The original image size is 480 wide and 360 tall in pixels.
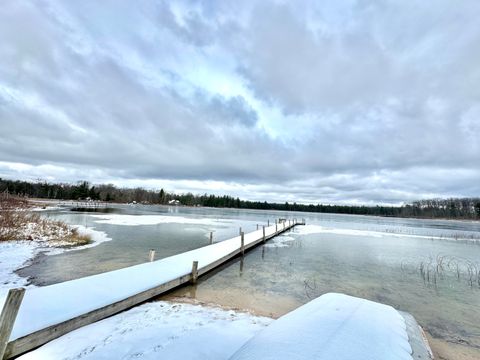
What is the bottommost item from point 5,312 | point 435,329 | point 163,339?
point 435,329

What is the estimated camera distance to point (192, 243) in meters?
16.8

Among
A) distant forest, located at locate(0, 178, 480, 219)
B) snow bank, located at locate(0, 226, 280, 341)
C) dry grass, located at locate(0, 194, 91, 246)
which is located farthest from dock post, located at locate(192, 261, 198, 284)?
distant forest, located at locate(0, 178, 480, 219)

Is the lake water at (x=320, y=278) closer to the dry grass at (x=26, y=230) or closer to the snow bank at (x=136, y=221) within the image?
the dry grass at (x=26, y=230)

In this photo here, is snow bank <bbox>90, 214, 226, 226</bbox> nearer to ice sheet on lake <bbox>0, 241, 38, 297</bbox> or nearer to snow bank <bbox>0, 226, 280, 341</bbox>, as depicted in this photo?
ice sheet on lake <bbox>0, 241, 38, 297</bbox>

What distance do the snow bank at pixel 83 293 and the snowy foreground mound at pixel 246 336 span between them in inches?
17.3

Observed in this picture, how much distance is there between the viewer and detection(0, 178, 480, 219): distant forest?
9419 cm

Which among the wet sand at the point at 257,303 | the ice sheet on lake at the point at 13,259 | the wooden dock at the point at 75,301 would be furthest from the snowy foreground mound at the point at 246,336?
the ice sheet on lake at the point at 13,259

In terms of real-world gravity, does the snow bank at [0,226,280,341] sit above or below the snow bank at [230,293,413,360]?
below

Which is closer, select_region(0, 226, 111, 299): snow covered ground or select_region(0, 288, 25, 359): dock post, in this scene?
select_region(0, 288, 25, 359): dock post

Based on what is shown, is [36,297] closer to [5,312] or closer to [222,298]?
[5,312]

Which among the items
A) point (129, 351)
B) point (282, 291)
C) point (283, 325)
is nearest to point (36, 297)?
point (129, 351)

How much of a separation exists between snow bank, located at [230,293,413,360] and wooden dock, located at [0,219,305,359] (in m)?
3.36

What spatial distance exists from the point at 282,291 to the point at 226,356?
511 cm

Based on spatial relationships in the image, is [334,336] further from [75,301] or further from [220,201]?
[220,201]
